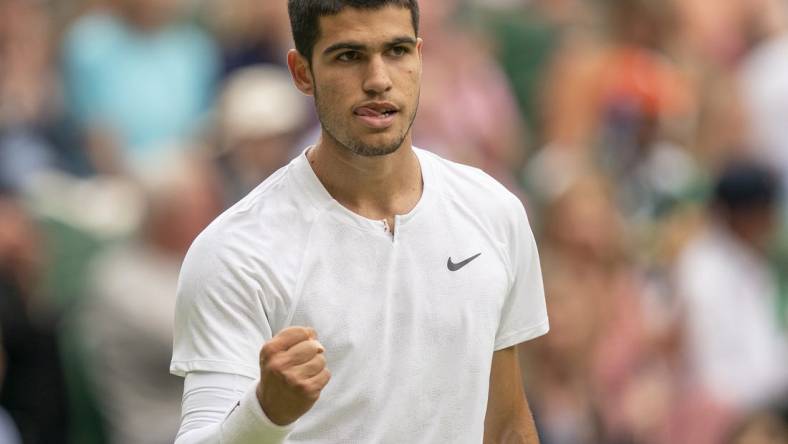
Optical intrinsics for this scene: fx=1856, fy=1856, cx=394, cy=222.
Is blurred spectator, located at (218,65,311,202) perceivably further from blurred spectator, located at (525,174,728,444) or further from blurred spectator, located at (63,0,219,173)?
blurred spectator, located at (525,174,728,444)

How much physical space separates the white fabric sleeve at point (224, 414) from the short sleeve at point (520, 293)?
2.39 feet

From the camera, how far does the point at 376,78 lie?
13.1 feet

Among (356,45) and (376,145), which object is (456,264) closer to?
(376,145)

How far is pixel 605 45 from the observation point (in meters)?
9.08

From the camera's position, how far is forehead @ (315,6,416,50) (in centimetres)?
403

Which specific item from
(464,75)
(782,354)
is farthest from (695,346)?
(464,75)

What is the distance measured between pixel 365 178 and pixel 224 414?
659 millimetres

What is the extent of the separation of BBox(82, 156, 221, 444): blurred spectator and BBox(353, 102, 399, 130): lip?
2.96m

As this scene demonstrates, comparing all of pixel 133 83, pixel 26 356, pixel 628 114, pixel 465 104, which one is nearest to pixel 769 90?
pixel 628 114

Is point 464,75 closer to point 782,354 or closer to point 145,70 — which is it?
point 145,70

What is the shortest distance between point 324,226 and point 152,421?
2840 millimetres

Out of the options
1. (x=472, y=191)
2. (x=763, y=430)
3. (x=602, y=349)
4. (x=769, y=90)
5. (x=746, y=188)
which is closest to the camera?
(x=472, y=191)

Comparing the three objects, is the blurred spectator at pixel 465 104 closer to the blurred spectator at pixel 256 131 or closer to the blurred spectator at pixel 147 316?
the blurred spectator at pixel 256 131

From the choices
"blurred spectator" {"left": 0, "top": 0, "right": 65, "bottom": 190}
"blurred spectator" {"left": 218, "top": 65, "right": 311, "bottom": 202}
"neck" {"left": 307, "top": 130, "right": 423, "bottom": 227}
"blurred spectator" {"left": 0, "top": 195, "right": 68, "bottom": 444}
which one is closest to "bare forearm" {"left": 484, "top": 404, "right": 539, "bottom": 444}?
"neck" {"left": 307, "top": 130, "right": 423, "bottom": 227}
